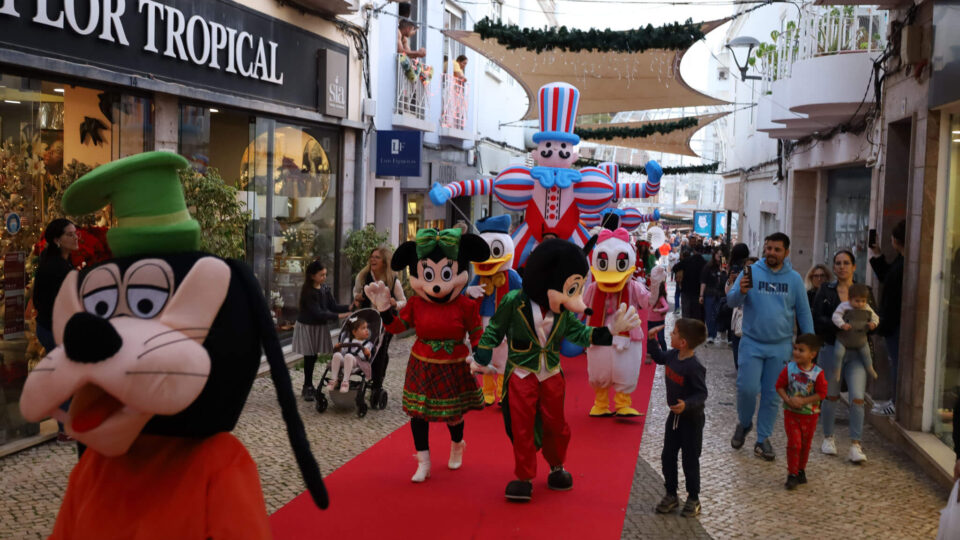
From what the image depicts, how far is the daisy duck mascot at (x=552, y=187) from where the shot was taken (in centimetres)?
1045

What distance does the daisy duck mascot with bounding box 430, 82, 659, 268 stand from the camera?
412 inches

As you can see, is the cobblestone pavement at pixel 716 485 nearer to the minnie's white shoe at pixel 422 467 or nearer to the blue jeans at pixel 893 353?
the blue jeans at pixel 893 353

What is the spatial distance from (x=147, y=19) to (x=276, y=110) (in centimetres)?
281

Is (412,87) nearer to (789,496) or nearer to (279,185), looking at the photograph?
(279,185)

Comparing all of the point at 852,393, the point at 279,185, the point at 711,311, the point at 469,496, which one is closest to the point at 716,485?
the point at 852,393

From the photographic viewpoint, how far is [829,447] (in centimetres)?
781

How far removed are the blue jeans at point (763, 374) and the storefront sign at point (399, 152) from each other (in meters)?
8.42

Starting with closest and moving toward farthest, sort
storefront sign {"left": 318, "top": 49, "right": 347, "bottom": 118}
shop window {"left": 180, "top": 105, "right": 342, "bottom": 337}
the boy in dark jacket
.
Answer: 1. the boy in dark jacket
2. shop window {"left": 180, "top": 105, "right": 342, "bottom": 337}
3. storefront sign {"left": 318, "top": 49, "right": 347, "bottom": 118}

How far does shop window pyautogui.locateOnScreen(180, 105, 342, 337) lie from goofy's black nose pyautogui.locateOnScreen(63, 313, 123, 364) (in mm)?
7577

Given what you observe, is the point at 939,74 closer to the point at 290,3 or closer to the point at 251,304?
the point at 251,304

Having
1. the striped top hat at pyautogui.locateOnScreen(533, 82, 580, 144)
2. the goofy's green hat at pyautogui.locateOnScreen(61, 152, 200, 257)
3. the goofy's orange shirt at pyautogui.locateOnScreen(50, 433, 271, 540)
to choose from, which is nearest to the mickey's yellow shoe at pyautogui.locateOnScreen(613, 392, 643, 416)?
the striped top hat at pyautogui.locateOnScreen(533, 82, 580, 144)

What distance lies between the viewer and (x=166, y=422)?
3.51 m

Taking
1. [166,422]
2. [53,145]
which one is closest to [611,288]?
[53,145]

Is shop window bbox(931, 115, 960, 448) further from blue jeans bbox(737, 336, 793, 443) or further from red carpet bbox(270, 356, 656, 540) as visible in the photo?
red carpet bbox(270, 356, 656, 540)
